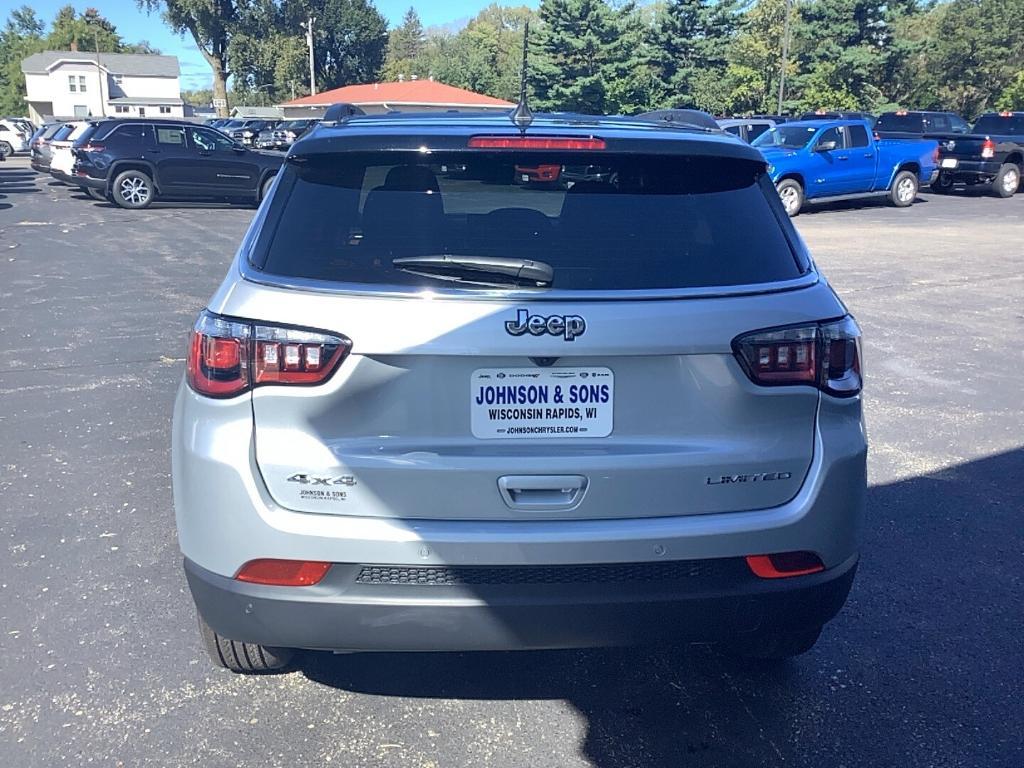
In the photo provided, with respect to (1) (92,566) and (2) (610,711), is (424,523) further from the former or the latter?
(1) (92,566)

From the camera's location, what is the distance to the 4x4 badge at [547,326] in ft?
8.31

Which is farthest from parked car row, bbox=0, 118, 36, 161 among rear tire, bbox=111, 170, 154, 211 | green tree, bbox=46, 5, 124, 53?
green tree, bbox=46, 5, 124, 53

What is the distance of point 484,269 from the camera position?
8.65 feet

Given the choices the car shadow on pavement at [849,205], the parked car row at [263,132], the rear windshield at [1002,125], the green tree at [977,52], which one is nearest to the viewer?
the car shadow on pavement at [849,205]

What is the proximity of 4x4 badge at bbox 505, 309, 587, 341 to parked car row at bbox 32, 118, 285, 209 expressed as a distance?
19.2 m

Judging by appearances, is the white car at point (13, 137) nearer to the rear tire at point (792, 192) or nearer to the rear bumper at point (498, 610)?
the rear tire at point (792, 192)

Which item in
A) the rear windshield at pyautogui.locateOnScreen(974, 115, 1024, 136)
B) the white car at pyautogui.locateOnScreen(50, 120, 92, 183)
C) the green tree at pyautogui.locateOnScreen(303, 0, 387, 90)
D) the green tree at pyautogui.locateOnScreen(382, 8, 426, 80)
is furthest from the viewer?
the green tree at pyautogui.locateOnScreen(382, 8, 426, 80)

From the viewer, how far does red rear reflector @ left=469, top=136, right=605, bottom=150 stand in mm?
2836

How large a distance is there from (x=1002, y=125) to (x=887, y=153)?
5176 millimetres

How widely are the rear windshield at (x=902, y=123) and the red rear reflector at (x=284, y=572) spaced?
A: 2508 cm

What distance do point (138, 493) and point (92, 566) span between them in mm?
839

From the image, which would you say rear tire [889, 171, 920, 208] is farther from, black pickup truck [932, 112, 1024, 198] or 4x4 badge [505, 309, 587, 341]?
4x4 badge [505, 309, 587, 341]

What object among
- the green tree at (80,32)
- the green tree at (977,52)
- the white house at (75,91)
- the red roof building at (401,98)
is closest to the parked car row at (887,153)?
the green tree at (977,52)

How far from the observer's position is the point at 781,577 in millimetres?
2789
